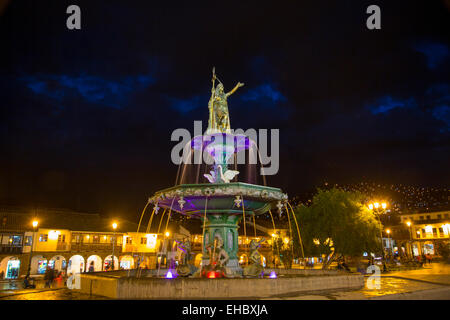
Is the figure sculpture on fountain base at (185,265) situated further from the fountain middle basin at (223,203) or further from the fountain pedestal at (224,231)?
the fountain pedestal at (224,231)

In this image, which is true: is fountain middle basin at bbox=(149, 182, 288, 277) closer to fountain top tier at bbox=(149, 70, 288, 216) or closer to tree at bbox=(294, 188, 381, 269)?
fountain top tier at bbox=(149, 70, 288, 216)

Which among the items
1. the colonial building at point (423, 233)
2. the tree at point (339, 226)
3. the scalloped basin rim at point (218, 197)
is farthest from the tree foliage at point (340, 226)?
the colonial building at point (423, 233)

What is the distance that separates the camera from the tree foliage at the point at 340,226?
25111 millimetres

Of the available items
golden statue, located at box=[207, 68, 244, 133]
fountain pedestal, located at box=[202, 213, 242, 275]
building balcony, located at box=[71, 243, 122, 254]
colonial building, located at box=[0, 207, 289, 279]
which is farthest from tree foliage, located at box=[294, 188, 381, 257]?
building balcony, located at box=[71, 243, 122, 254]

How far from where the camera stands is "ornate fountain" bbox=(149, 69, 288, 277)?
1110 centimetres

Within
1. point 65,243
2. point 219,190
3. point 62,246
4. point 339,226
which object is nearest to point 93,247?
point 65,243

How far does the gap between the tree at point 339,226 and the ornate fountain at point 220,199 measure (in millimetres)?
14723

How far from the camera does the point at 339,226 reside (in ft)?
84.6

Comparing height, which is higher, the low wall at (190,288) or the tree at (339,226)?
the tree at (339,226)

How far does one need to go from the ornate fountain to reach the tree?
14723 mm
